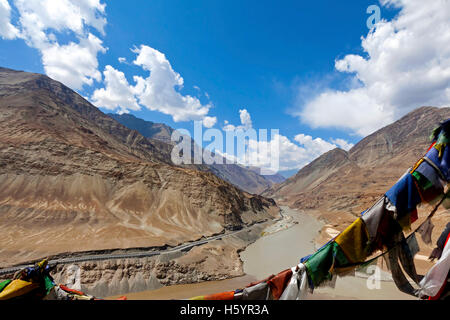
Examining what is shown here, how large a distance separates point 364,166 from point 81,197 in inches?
6773

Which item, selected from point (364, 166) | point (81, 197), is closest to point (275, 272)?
point (81, 197)

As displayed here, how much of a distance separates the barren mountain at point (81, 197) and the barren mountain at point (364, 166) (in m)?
56.5

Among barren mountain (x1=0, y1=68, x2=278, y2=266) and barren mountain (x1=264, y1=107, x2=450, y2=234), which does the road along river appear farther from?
barren mountain (x1=264, y1=107, x2=450, y2=234)

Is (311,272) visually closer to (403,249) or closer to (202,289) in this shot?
(403,249)

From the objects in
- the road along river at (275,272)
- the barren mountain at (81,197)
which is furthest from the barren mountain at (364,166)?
the barren mountain at (81,197)

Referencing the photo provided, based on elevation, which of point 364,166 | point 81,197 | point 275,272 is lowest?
point 275,272

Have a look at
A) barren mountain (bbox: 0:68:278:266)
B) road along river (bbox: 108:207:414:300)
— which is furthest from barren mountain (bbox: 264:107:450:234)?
barren mountain (bbox: 0:68:278:266)

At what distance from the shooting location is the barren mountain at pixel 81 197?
3203 cm

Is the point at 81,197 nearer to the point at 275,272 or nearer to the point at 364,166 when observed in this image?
the point at 275,272

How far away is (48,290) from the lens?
16.1 feet

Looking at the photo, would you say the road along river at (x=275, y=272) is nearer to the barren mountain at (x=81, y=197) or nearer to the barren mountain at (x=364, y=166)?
the barren mountain at (x=81, y=197)

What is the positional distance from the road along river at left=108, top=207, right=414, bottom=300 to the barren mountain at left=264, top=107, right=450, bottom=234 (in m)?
48.3

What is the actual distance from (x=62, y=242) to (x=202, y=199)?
28.4 meters

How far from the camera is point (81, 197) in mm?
44562
